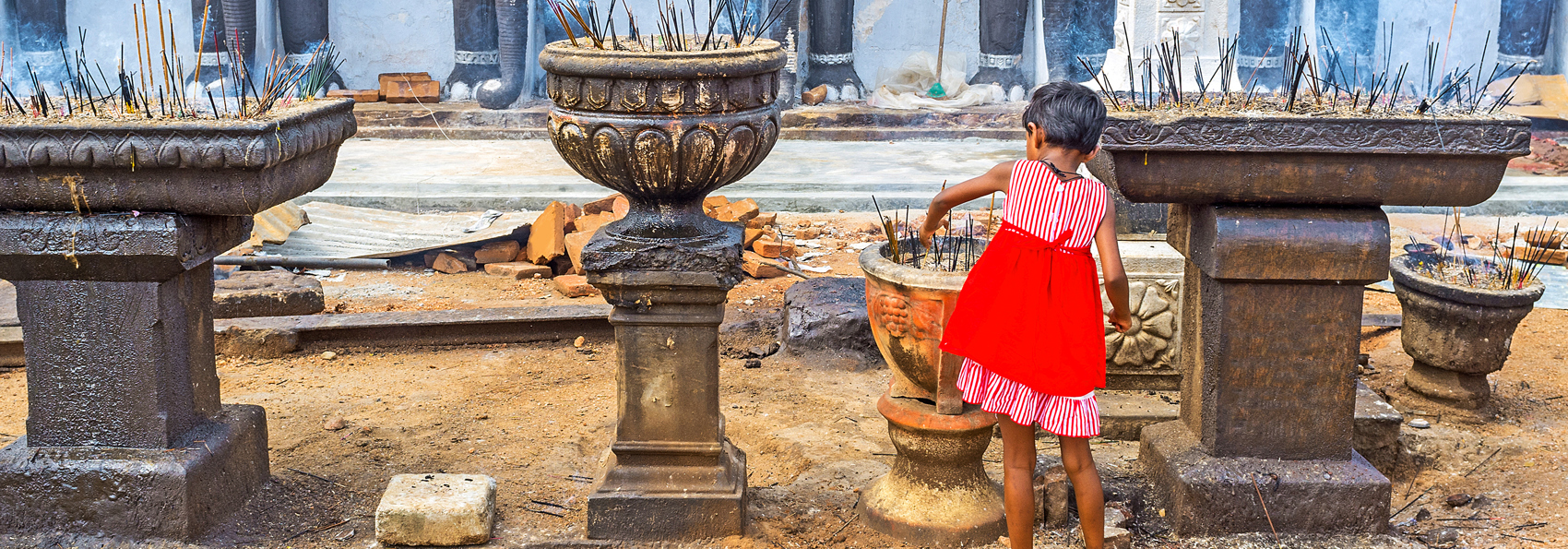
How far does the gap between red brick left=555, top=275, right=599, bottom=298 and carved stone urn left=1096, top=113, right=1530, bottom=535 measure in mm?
3608

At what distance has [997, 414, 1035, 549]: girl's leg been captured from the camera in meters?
3.04

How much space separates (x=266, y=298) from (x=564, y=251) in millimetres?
1688

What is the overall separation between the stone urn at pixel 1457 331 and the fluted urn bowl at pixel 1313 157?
1449 millimetres

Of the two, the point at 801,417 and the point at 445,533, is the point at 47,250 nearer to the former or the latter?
the point at 445,533

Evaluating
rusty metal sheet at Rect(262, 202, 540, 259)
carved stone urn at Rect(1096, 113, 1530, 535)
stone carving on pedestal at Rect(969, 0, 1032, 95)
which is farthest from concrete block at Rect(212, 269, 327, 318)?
stone carving on pedestal at Rect(969, 0, 1032, 95)

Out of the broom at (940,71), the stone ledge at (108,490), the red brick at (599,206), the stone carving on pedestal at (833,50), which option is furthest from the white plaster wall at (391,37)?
the stone ledge at (108,490)

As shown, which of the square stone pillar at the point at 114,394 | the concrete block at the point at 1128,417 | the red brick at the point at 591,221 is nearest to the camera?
the square stone pillar at the point at 114,394

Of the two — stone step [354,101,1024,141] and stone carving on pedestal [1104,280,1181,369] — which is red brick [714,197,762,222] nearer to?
stone carving on pedestal [1104,280,1181,369]

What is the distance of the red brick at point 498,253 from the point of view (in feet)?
22.3

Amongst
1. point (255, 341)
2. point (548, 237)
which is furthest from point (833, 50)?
point (255, 341)

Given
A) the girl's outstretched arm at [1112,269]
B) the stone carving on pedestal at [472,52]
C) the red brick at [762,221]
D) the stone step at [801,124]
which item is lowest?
the red brick at [762,221]

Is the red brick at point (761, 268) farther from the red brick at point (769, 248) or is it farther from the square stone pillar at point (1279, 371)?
the square stone pillar at point (1279, 371)

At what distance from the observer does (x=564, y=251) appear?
6727mm

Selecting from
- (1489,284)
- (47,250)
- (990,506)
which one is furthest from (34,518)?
(1489,284)
